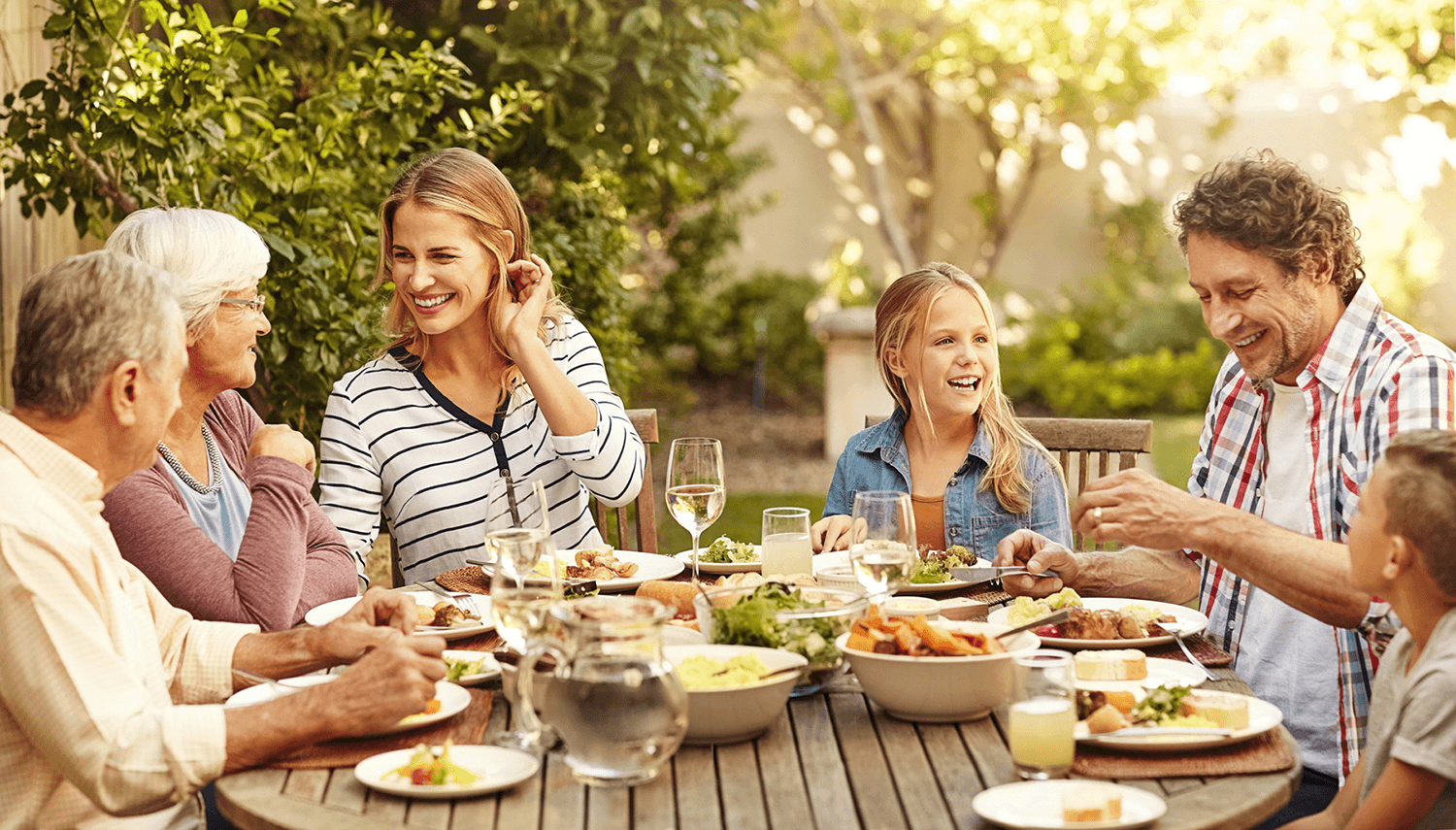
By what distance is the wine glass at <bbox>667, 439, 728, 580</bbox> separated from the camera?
7.84ft

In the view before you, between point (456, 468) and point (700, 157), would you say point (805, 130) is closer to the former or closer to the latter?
point (700, 157)

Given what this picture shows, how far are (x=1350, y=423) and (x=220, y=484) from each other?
7.48 ft

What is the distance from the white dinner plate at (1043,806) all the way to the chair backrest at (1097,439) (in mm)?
1794

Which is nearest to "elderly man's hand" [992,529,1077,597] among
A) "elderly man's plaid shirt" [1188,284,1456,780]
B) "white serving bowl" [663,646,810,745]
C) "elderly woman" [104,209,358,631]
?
"elderly man's plaid shirt" [1188,284,1456,780]

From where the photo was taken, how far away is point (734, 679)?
5.52 feet

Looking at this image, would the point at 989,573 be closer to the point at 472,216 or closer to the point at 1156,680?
the point at 1156,680

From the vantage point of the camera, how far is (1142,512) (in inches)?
85.5

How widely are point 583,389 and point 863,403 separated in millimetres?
5987

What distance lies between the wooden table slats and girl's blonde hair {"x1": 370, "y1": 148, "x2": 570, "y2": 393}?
5.26 feet

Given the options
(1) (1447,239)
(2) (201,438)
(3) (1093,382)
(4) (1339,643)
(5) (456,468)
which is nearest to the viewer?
(4) (1339,643)

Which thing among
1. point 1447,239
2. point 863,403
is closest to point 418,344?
point 863,403

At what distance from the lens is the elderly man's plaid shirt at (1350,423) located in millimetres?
2203

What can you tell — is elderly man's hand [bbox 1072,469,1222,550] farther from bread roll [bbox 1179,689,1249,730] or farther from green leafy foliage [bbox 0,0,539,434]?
green leafy foliage [bbox 0,0,539,434]

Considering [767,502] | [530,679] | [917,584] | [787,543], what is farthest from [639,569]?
[767,502]
